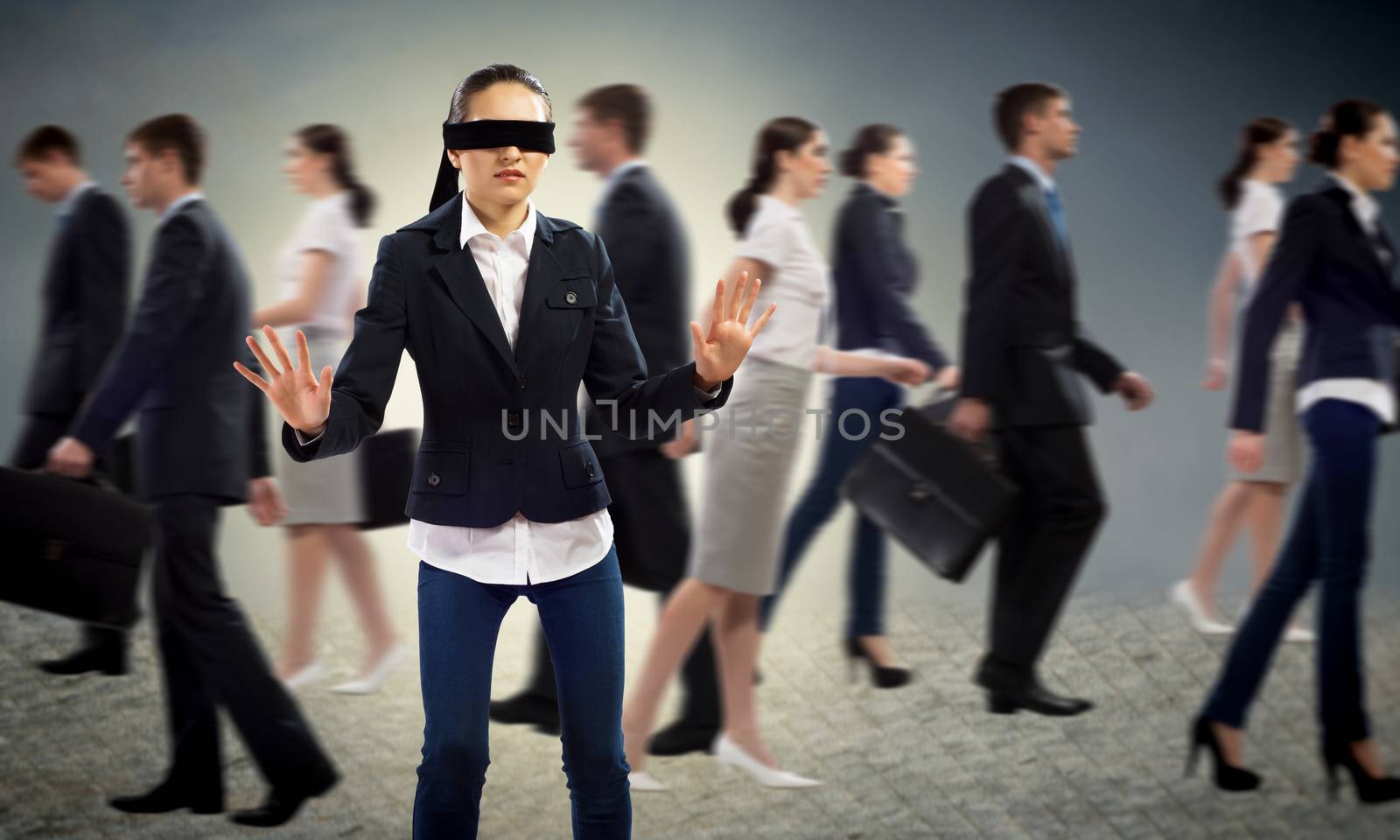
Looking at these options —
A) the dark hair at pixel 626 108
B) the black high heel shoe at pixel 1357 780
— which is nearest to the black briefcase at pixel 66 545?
the dark hair at pixel 626 108

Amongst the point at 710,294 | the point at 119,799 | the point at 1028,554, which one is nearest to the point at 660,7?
the point at 710,294

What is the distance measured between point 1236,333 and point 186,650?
324cm

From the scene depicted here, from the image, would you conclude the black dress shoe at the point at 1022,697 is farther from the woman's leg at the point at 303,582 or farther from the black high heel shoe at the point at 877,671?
the woman's leg at the point at 303,582

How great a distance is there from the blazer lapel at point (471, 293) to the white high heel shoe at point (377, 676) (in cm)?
225

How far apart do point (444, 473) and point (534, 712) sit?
77.8 inches

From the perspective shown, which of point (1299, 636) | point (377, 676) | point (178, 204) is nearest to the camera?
point (178, 204)

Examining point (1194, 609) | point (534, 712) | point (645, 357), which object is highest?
point (645, 357)

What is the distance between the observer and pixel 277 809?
3900mm

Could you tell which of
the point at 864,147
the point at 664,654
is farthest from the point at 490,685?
the point at 864,147

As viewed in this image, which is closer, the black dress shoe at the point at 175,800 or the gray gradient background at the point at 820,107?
the black dress shoe at the point at 175,800

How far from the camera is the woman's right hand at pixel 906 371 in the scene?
4.32m

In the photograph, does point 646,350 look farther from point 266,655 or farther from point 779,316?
point 266,655

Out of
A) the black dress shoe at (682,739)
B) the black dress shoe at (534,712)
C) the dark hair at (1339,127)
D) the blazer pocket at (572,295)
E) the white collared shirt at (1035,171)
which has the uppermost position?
the dark hair at (1339,127)

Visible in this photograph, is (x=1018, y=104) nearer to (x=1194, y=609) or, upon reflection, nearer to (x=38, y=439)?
(x=1194, y=609)
